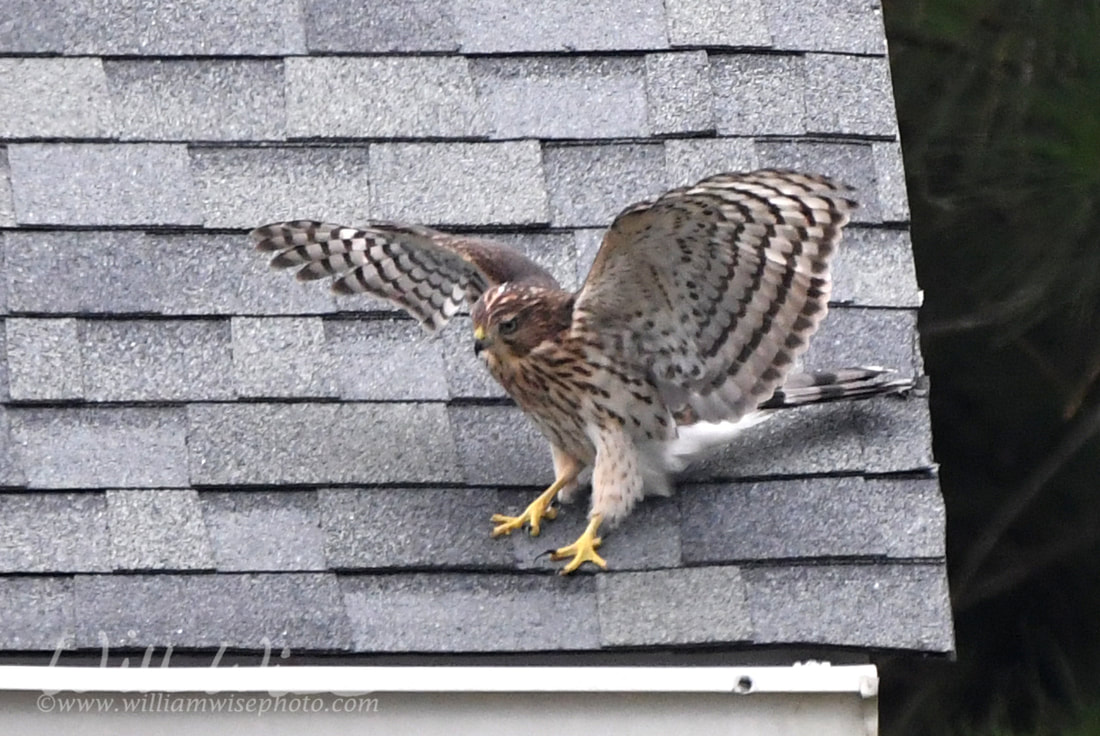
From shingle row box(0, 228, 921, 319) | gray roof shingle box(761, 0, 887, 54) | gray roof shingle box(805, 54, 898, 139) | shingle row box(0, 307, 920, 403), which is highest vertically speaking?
gray roof shingle box(761, 0, 887, 54)

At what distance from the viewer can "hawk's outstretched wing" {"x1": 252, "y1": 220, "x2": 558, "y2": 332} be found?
2.88 meters

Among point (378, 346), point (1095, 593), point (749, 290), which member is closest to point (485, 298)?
point (378, 346)

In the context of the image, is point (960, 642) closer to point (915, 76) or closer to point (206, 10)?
point (915, 76)

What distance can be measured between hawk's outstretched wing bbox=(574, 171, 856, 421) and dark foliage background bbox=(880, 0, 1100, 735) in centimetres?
179

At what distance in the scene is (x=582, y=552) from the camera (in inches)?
107

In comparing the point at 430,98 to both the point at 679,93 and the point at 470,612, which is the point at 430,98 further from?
the point at 470,612

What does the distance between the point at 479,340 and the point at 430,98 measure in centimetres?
44

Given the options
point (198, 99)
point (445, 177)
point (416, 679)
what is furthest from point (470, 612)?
point (198, 99)

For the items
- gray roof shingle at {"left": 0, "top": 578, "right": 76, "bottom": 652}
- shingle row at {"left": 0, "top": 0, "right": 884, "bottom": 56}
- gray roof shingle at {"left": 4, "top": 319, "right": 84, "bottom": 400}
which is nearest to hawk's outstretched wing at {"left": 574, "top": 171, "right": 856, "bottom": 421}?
shingle row at {"left": 0, "top": 0, "right": 884, "bottom": 56}

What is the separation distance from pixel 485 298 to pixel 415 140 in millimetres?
302

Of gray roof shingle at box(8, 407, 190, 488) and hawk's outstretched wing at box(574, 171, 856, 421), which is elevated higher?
hawk's outstretched wing at box(574, 171, 856, 421)

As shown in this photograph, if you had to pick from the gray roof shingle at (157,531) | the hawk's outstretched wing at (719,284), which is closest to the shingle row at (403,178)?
the hawk's outstretched wing at (719,284)

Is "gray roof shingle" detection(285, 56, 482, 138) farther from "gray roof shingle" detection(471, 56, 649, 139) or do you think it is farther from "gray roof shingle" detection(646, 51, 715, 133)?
"gray roof shingle" detection(646, 51, 715, 133)

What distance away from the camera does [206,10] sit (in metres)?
3.12
